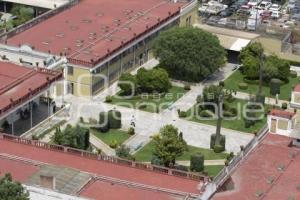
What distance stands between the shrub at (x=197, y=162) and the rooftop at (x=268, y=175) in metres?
6.12

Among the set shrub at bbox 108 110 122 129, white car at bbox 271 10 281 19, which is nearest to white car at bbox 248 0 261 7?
white car at bbox 271 10 281 19

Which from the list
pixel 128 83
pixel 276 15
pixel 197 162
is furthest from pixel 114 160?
pixel 276 15

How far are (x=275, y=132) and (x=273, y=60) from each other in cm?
2436

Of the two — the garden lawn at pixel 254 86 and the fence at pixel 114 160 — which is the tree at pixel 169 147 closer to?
the fence at pixel 114 160

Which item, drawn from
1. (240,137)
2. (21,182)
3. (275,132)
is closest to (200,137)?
(240,137)

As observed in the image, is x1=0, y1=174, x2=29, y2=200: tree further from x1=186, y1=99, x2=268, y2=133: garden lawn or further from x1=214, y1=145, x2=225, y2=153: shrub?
x1=186, y1=99, x2=268, y2=133: garden lawn

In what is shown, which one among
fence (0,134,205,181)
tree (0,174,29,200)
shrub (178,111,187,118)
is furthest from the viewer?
shrub (178,111,187,118)

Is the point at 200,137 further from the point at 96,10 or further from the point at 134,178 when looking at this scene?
the point at 96,10

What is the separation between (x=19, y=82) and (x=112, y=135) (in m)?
10.3

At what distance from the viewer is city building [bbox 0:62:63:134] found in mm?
73312

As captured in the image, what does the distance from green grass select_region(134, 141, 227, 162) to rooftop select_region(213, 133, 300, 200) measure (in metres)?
8.55

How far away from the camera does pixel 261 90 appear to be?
286ft

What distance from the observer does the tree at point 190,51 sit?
88.4m

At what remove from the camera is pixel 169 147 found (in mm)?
68375
